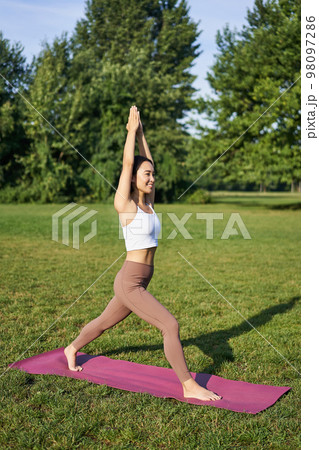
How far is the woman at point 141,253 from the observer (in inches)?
143

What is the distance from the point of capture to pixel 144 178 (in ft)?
12.4

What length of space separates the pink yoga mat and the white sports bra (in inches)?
43.6

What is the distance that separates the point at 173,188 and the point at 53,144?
9.09 metres

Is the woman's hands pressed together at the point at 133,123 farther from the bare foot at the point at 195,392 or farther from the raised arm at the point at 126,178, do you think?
the bare foot at the point at 195,392

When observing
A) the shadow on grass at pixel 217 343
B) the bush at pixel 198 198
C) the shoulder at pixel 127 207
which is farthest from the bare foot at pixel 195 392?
→ the bush at pixel 198 198

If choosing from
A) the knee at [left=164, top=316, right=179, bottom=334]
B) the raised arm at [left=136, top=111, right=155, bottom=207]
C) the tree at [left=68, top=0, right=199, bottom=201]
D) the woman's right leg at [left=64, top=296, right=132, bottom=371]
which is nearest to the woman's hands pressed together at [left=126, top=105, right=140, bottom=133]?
the raised arm at [left=136, top=111, right=155, bottom=207]

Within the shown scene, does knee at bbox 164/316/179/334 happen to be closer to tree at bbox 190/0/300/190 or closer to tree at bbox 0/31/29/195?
tree at bbox 190/0/300/190

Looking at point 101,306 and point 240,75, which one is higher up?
point 240,75

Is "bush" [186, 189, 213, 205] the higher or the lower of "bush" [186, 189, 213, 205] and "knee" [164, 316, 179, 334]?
the lower

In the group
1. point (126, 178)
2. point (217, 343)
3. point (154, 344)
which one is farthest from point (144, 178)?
point (217, 343)

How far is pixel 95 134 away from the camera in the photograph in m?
34.9

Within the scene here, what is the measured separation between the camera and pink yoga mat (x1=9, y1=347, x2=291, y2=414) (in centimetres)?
362

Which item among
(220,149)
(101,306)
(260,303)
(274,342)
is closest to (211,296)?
(260,303)
